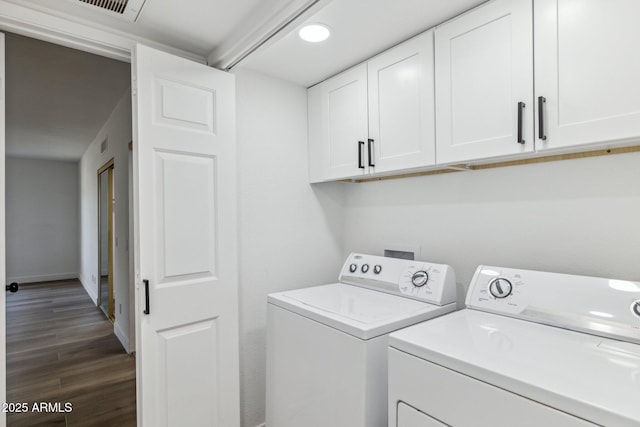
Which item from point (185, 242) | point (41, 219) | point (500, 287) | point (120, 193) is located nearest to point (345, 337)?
A: point (500, 287)

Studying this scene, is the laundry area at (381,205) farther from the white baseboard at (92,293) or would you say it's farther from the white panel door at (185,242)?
the white baseboard at (92,293)

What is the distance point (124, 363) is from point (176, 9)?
2.95 m

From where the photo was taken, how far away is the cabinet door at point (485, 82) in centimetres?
→ 128

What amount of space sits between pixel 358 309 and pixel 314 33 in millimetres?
1282

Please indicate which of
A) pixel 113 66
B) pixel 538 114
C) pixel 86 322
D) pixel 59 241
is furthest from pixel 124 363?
pixel 59 241

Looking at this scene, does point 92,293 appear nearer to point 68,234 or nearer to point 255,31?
point 68,234

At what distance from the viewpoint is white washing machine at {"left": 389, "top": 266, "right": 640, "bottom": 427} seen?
79 cm

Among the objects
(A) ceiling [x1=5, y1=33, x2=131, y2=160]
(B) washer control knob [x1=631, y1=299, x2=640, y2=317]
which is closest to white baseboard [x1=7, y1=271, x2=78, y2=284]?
(A) ceiling [x1=5, y1=33, x2=131, y2=160]

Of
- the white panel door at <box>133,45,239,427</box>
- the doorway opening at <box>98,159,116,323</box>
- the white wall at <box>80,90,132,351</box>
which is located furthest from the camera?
the doorway opening at <box>98,159,116,323</box>

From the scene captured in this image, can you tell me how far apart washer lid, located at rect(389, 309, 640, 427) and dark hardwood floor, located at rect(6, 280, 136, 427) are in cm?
218

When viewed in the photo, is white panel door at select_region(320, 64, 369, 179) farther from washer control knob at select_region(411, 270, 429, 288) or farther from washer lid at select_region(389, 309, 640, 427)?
washer lid at select_region(389, 309, 640, 427)

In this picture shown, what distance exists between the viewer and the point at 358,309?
149 cm

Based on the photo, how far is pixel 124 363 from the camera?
3053 mm

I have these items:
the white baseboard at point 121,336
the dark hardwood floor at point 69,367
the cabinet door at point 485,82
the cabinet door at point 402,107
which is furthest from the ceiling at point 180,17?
the white baseboard at point 121,336
